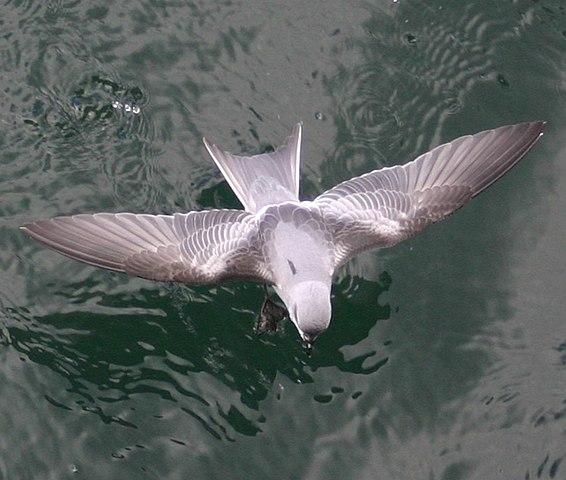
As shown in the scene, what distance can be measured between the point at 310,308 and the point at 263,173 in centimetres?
183

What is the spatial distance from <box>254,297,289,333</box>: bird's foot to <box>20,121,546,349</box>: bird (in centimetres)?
26

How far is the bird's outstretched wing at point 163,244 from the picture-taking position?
956 centimetres

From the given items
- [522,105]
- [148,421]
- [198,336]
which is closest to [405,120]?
[522,105]

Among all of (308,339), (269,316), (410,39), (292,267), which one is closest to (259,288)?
(269,316)

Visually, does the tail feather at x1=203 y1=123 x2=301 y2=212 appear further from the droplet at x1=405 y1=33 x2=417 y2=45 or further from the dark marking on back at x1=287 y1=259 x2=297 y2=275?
the droplet at x1=405 y1=33 x2=417 y2=45

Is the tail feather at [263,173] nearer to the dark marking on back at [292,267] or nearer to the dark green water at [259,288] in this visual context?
the dark green water at [259,288]

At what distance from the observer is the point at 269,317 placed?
33.4ft

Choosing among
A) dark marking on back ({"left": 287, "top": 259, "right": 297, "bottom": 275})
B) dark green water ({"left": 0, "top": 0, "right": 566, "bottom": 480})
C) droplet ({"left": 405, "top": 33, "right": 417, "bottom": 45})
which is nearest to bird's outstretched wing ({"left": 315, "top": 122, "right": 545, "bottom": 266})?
dark green water ({"left": 0, "top": 0, "right": 566, "bottom": 480})

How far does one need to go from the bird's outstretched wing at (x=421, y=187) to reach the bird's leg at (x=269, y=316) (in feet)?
2.81

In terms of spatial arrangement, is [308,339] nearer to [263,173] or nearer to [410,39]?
[263,173]

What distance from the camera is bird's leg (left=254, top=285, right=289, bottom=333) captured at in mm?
10180

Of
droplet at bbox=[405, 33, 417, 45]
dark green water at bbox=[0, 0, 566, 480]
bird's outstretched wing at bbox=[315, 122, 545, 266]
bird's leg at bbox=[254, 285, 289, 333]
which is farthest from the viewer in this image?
droplet at bbox=[405, 33, 417, 45]

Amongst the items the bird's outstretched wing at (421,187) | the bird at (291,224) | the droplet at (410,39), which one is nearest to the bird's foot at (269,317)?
the bird at (291,224)

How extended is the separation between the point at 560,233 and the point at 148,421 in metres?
4.57
